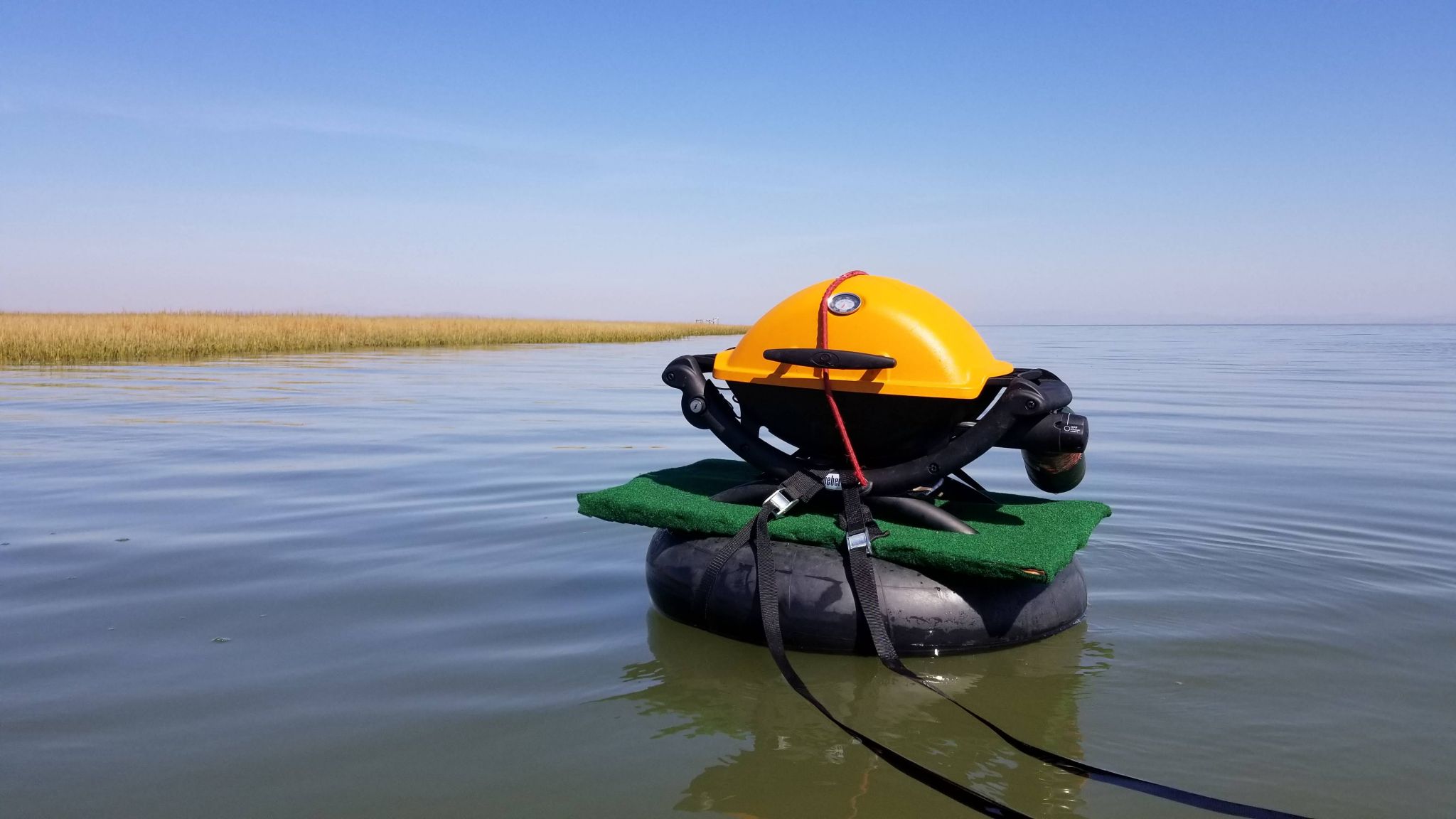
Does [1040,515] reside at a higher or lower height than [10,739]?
higher

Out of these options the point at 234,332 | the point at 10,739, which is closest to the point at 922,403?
the point at 10,739

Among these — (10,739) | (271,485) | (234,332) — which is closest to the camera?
(10,739)

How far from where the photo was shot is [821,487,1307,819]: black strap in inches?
108

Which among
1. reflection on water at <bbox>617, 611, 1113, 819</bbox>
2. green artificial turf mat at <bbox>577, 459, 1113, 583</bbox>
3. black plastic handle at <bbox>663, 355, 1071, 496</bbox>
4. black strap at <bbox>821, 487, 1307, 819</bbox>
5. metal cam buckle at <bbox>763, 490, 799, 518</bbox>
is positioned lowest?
reflection on water at <bbox>617, 611, 1113, 819</bbox>

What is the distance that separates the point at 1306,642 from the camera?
4.22 meters

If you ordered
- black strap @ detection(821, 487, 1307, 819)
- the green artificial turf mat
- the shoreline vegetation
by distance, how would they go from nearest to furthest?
black strap @ detection(821, 487, 1307, 819) → the green artificial turf mat → the shoreline vegetation

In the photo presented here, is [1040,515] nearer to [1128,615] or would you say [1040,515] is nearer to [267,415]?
[1128,615]

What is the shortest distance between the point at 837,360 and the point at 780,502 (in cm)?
64

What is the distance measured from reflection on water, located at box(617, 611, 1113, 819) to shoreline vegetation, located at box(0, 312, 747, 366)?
25.3 meters

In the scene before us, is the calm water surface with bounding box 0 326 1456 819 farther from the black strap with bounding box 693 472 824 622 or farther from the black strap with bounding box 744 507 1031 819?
the black strap with bounding box 693 472 824 622

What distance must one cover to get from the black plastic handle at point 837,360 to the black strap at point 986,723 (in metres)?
0.53

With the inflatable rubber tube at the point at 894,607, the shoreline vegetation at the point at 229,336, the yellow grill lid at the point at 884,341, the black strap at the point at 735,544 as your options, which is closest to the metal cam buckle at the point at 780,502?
the black strap at the point at 735,544

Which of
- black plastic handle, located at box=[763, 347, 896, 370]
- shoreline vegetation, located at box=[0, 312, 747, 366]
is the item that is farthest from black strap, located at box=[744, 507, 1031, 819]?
shoreline vegetation, located at box=[0, 312, 747, 366]

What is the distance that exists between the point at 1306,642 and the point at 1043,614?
117 centimetres
